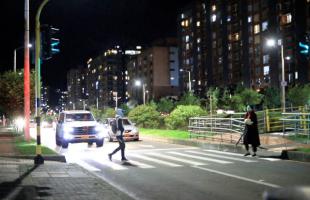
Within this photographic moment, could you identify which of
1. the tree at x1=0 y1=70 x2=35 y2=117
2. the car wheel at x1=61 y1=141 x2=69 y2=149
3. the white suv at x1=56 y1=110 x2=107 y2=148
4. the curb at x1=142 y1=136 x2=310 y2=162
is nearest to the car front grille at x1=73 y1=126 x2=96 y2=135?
the white suv at x1=56 y1=110 x2=107 y2=148

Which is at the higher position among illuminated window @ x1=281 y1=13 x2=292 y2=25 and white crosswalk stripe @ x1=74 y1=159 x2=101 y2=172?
illuminated window @ x1=281 y1=13 x2=292 y2=25

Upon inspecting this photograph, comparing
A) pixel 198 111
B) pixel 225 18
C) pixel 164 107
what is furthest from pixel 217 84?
pixel 198 111

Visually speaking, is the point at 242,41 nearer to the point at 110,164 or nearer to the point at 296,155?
the point at 296,155

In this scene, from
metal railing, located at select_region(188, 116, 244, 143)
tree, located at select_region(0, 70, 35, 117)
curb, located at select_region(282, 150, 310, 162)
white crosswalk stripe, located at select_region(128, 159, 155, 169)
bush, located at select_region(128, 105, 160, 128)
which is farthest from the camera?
bush, located at select_region(128, 105, 160, 128)

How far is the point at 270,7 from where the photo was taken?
109688mm

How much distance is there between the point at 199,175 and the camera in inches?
531

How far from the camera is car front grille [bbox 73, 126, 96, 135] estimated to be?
2697cm

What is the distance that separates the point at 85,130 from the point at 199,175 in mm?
14529

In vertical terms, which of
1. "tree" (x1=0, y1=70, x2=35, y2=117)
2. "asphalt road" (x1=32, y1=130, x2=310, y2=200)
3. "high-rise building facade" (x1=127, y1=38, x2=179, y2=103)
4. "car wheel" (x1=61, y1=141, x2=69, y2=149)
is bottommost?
"asphalt road" (x1=32, y1=130, x2=310, y2=200)

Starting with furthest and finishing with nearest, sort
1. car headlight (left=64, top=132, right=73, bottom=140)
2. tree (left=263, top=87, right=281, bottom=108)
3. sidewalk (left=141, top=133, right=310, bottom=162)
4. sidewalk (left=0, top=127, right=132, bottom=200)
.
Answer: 1. tree (left=263, top=87, right=281, bottom=108)
2. car headlight (left=64, top=132, right=73, bottom=140)
3. sidewalk (left=141, top=133, right=310, bottom=162)
4. sidewalk (left=0, top=127, right=132, bottom=200)

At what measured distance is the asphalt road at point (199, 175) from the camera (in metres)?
10.6

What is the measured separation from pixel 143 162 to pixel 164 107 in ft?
174

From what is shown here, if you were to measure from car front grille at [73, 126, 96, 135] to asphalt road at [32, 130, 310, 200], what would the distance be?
24.8 feet

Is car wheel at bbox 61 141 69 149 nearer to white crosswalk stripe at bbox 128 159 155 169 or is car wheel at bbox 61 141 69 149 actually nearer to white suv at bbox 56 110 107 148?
white suv at bbox 56 110 107 148
